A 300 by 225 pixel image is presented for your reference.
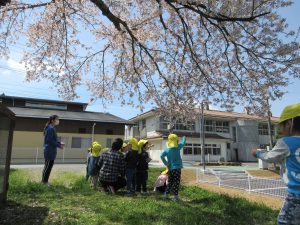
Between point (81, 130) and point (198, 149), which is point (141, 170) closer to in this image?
point (81, 130)

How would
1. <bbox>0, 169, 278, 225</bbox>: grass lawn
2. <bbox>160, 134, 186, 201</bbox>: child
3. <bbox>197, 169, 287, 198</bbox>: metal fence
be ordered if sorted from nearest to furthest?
<bbox>0, 169, 278, 225</bbox>: grass lawn < <bbox>160, 134, 186, 201</bbox>: child < <bbox>197, 169, 287, 198</bbox>: metal fence

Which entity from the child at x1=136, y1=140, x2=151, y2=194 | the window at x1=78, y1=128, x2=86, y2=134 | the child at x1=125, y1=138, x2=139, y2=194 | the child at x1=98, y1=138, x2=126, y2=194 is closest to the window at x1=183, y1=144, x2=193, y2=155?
the window at x1=78, y1=128, x2=86, y2=134

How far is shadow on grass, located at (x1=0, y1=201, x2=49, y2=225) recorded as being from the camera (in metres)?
3.79

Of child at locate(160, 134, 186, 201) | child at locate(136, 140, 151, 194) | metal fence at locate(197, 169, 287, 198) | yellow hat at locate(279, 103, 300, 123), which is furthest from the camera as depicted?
metal fence at locate(197, 169, 287, 198)

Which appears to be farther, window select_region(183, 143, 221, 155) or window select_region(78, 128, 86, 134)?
window select_region(183, 143, 221, 155)

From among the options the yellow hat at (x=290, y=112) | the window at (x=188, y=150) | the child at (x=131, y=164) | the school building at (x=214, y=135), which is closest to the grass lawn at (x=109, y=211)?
the child at (x=131, y=164)

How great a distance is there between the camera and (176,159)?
657cm

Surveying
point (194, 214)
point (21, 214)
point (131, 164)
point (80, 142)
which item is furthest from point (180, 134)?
point (21, 214)

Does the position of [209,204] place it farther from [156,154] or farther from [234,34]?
[156,154]

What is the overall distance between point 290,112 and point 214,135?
34705 millimetres

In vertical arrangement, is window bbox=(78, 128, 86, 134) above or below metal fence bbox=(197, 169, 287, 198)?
above

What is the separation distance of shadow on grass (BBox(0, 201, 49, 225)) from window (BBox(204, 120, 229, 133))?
1322 inches

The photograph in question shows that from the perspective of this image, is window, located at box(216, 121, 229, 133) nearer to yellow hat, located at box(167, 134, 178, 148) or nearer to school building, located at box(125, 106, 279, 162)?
school building, located at box(125, 106, 279, 162)

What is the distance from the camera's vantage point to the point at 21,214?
4.16 m
